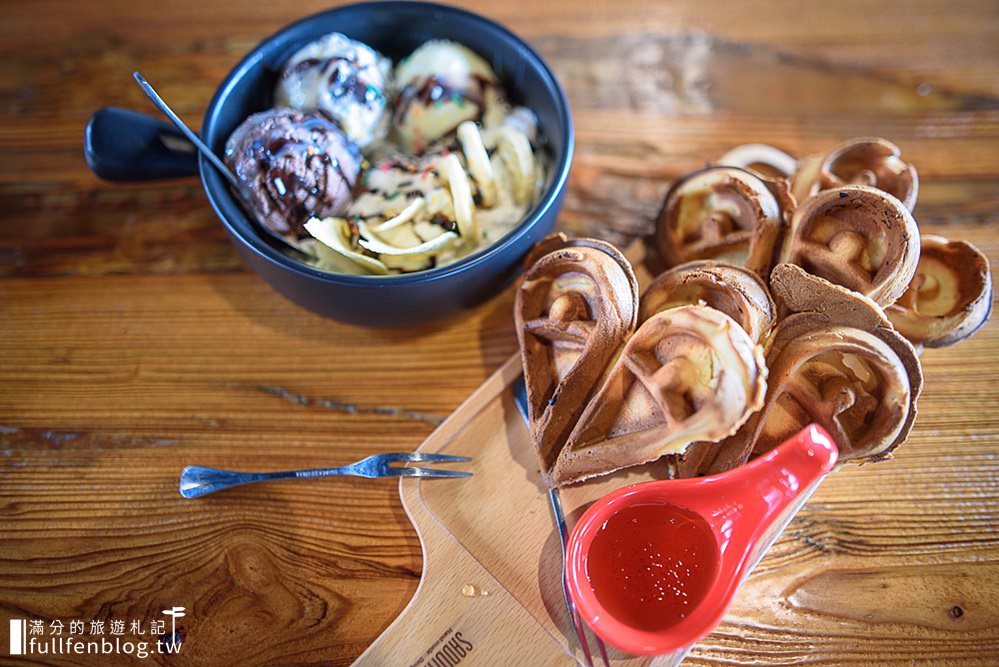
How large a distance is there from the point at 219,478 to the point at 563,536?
0.67 m

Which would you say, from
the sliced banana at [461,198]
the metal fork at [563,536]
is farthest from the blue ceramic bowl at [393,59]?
the metal fork at [563,536]

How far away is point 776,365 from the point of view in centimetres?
120

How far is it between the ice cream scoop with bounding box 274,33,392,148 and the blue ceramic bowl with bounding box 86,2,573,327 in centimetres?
6

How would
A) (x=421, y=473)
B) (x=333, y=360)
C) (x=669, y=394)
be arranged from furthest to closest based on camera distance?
(x=333, y=360)
(x=421, y=473)
(x=669, y=394)

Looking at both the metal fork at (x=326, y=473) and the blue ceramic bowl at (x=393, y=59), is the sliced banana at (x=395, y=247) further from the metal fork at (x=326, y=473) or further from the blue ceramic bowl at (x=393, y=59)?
the metal fork at (x=326, y=473)

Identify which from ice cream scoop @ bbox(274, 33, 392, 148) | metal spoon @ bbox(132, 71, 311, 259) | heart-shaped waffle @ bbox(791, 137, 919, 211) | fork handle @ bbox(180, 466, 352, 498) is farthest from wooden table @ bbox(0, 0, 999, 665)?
ice cream scoop @ bbox(274, 33, 392, 148)

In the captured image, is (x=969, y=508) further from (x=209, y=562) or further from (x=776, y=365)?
(x=209, y=562)

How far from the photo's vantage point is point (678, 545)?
3.84ft

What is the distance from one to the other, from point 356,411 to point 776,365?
837 millimetres

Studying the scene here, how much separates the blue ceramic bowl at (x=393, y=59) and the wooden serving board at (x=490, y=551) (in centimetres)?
23

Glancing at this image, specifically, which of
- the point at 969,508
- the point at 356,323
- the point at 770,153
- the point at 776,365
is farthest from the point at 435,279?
the point at 969,508

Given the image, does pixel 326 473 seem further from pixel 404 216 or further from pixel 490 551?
pixel 404 216

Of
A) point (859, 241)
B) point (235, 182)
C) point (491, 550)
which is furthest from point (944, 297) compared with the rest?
point (235, 182)

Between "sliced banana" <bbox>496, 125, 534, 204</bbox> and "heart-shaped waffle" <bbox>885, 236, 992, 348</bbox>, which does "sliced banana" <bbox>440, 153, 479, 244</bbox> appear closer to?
"sliced banana" <bbox>496, 125, 534, 204</bbox>
